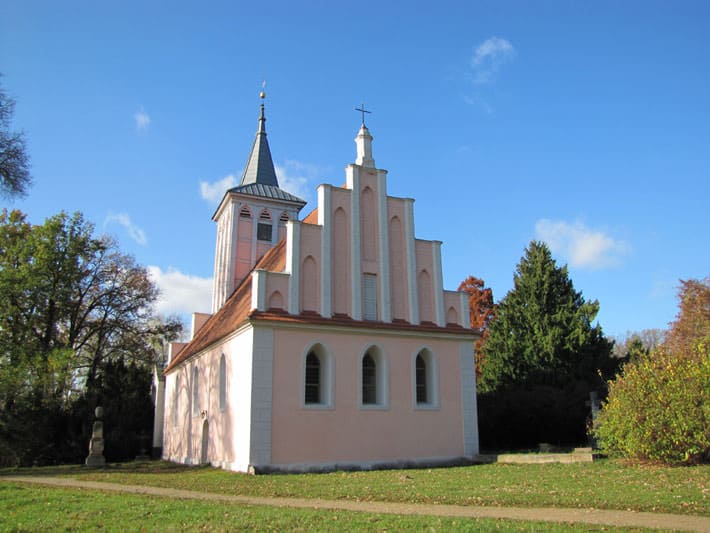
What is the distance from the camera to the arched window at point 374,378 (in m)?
20.8

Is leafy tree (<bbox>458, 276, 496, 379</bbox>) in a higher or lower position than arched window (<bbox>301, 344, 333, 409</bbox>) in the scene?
higher

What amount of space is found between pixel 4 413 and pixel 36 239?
905 cm

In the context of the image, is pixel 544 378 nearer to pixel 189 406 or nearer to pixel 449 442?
pixel 449 442

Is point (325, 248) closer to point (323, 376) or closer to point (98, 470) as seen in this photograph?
point (323, 376)

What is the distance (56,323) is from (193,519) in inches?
1088

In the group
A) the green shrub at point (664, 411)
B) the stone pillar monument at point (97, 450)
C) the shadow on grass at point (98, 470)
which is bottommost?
the shadow on grass at point (98, 470)

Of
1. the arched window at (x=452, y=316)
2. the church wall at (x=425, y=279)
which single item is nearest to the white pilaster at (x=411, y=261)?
the church wall at (x=425, y=279)

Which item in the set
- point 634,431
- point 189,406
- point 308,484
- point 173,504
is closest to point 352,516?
point 173,504

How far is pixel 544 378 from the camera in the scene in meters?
28.6

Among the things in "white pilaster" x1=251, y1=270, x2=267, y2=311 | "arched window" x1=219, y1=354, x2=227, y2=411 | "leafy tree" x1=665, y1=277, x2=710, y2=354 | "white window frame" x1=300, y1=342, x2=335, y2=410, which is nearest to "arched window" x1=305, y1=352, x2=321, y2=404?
"white window frame" x1=300, y1=342, x2=335, y2=410

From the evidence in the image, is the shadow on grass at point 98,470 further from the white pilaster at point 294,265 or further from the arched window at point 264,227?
the arched window at point 264,227

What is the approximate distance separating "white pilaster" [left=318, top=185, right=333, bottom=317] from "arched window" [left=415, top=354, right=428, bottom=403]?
4.31 m

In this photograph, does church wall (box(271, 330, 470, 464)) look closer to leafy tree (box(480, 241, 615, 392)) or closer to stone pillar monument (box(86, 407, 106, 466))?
leafy tree (box(480, 241, 615, 392))

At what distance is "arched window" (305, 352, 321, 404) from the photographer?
784 inches
